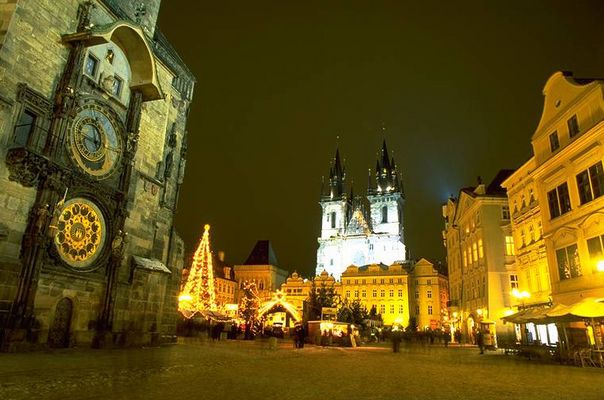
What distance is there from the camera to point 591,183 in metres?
19.4

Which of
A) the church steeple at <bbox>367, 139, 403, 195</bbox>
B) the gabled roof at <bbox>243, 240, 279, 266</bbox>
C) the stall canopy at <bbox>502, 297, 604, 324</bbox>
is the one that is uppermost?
the church steeple at <bbox>367, 139, 403, 195</bbox>

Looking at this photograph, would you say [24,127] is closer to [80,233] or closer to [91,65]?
[80,233]

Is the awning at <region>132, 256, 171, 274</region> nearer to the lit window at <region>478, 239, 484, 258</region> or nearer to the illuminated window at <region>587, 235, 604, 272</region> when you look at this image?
the illuminated window at <region>587, 235, 604, 272</region>

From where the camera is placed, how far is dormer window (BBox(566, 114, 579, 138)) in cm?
2123

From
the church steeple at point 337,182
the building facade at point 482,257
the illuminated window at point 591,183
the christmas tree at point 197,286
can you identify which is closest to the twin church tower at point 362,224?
the church steeple at point 337,182

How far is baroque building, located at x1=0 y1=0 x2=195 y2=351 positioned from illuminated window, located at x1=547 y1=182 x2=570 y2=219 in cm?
2091

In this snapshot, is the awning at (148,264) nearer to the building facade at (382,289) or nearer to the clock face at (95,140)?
the clock face at (95,140)

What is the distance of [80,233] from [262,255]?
3457 inches

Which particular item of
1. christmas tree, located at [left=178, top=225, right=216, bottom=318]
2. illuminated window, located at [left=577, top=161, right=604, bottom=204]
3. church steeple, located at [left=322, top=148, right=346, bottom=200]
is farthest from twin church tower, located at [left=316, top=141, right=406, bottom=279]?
illuminated window, located at [left=577, top=161, right=604, bottom=204]

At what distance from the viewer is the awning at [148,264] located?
19609 mm

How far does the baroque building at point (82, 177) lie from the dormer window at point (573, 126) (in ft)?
69.9

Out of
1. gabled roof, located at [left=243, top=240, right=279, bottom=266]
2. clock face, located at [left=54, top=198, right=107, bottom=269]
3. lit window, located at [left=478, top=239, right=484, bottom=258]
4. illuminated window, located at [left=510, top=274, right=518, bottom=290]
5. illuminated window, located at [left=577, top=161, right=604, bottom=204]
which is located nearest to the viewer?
clock face, located at [left=54, top=198, right=107, bottom=269]

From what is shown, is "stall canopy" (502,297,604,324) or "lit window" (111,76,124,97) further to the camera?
"lit window" (111,76,124,97)

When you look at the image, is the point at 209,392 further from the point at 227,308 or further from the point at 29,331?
the point at 227,308
